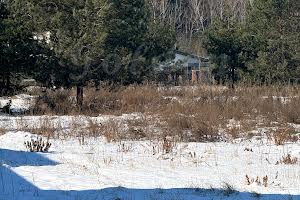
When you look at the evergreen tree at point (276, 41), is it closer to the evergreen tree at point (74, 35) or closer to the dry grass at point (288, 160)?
the evergreen tree at point (74, 35)

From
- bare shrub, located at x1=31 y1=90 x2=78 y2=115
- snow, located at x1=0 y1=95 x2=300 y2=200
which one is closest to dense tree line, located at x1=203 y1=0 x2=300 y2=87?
bare shrub, located at x1=31 y1=90 x2=78 y2=115

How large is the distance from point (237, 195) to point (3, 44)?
13354 mm

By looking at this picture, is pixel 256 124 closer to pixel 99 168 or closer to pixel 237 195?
pixel 99 168

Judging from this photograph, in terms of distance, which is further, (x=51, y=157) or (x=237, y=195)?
(x=51, y=157)

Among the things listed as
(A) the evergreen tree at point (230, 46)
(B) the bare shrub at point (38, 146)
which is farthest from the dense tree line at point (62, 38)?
(A) the evergreen tree at point (230, 46)

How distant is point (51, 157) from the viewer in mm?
9867

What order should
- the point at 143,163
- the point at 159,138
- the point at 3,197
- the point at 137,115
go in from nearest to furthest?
1. the point at 3,197
2. the point at 143,163
3. the point at 159,138
4. the point at 137,115

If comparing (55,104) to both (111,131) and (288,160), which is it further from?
(288,160)

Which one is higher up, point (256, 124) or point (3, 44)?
point (3, 44)

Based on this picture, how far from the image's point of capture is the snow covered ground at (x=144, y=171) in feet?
23.5

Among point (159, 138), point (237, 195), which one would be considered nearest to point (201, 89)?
point (159, 138)

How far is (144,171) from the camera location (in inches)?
345

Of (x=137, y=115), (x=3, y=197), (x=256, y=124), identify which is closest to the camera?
(x=3, y=197)

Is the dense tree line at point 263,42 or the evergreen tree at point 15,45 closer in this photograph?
the evergreen tree at point 15,45
